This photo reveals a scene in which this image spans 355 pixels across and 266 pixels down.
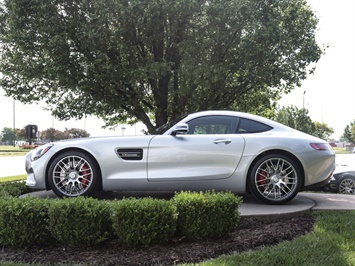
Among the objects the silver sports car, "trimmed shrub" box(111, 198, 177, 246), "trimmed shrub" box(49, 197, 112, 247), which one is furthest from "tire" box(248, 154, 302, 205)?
"trimmed shrub" box(49, 197, 112, 247)

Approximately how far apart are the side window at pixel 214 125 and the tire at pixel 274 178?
0.69 meters

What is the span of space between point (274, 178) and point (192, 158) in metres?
1.22

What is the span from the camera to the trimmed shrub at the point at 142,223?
371cm

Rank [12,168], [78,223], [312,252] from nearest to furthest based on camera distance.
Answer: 1. [312,252]
2. [78,223]
3. [12,168]

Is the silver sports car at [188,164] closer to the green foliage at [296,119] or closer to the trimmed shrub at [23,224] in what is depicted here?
the trimmed shrub at [23,224]

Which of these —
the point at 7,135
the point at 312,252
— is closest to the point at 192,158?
the point at 312,252

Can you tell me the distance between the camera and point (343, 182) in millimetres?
10859

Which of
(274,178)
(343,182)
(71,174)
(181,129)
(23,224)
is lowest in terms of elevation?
(343,182)

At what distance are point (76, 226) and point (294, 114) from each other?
4150 cm

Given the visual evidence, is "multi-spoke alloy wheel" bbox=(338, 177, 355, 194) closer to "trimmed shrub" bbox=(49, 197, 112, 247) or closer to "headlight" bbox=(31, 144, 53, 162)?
"headlight" bbox=(31, 144, 53, 162)

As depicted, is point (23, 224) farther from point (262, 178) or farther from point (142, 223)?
point (262, 178)

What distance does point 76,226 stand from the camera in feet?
12.3

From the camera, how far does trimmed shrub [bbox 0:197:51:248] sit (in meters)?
3.86

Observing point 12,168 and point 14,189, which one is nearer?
point 14,189
